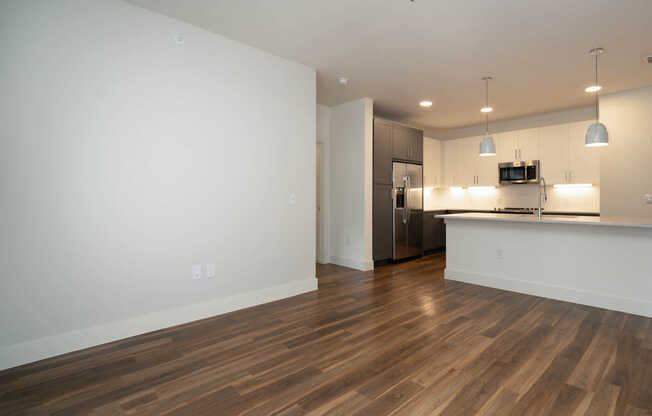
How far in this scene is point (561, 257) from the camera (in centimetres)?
377

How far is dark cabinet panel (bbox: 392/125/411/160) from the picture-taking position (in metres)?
5.82

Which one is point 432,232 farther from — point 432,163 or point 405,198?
point 432,163

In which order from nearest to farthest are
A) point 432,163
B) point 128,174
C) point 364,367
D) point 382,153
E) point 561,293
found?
point 364,367, point 128,174, point 561,293, point 382,153, point 432,163

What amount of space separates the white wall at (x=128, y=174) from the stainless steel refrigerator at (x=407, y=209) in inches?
102

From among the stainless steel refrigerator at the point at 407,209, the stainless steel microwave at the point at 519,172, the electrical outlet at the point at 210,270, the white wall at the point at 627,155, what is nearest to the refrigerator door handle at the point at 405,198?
the stainless steel refrigerator at the point at 407,209

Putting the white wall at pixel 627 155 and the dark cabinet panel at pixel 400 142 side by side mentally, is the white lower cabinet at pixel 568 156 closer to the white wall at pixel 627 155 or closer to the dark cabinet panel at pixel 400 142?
the white wall at pixel 627 155

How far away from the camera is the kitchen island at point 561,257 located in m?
3.31

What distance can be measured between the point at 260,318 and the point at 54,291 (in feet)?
5.34

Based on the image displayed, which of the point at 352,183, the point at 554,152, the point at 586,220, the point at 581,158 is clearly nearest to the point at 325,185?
the point at 352,183

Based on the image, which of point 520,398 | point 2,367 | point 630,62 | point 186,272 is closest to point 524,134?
point 630,62

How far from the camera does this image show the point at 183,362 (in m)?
2.35

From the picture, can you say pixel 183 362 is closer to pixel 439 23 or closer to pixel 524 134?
pixel 439 23

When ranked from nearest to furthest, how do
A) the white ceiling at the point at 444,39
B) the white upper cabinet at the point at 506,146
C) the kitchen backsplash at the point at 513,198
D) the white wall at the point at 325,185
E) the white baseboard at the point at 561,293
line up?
the white ceiling at the point at 444,39
the white baseboard at the point at 561,293
the white wall at the point at 325,185
the kitchen backsplash at the point at 513,198
the white upper cabinet at the point at 506,146

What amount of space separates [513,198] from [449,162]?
152 centimetres
